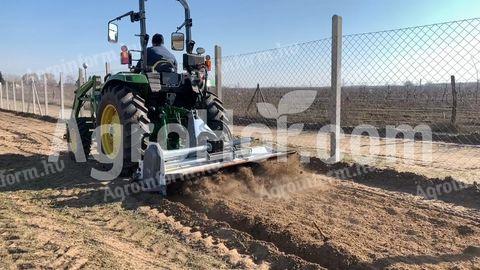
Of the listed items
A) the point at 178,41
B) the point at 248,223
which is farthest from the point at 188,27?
the point at 248,223

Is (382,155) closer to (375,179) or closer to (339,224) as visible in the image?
(375,179)

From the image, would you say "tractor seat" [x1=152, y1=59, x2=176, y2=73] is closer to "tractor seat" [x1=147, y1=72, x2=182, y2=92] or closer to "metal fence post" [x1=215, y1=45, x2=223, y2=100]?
"tractor seat" [x1=147, y1=72, x2=182, y2=92]

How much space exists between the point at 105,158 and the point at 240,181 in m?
2.33

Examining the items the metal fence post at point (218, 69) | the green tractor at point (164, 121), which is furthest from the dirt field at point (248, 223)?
the metal fence post at point (218, 69)

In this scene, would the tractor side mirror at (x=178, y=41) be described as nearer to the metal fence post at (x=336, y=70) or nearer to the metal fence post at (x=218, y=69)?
the metal fence post at (x=218, y=69)

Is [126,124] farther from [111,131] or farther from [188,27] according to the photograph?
[188,27]

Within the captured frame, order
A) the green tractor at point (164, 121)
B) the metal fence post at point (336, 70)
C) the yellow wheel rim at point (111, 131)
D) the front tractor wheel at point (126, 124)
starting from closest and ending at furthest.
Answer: the green tractor at point (164, 121) < the front tractor wheel at point (126, 124) < the yellow wheel rim at point (111, 131) < the metal fence post at point (336, 70)

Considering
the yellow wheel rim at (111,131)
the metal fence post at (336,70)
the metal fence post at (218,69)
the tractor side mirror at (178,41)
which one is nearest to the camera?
the yellow wheel rim at (111,131)

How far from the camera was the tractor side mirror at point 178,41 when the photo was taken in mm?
7301

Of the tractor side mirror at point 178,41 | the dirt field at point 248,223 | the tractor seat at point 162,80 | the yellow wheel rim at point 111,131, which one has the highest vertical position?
the tractor side mirror at point 178,41

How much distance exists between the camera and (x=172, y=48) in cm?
743

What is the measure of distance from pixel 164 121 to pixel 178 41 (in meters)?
1.59

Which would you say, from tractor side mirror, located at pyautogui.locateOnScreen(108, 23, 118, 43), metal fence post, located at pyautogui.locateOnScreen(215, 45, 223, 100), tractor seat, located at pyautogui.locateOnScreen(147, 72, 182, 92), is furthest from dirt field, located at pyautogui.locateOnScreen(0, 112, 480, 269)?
metal fence post, located at pyautogui.locateOnScreen(215, 45, 223, 100)

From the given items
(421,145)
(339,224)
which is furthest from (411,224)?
(421,145)
